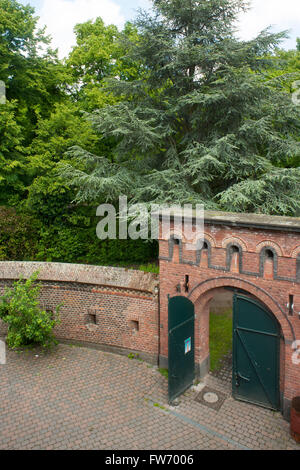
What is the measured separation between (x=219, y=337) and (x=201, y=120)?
821 centimetres

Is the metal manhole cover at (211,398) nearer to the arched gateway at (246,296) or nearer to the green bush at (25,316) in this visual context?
the arched gateway at (246,296)

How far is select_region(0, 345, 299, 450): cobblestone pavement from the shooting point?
26.4 feet

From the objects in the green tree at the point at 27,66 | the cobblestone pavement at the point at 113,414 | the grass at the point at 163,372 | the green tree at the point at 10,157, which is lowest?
the cobblestone pavement at the point at 113,414

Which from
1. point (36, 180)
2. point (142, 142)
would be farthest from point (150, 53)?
point (36, 180)


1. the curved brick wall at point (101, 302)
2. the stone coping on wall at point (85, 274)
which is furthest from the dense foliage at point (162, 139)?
the curved brick wall at point (101, 302)

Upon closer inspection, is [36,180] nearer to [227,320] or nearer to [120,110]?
[120,110]

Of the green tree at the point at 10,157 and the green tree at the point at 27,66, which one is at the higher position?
the green tree at the point at 27,66

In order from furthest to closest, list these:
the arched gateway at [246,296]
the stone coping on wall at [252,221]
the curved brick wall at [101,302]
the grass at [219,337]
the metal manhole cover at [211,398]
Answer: the grass at [219,337]
the curved brick wall at [101,302]
the metal manhole cover at [211,398]
the arched gateway at [246,296]
the stone coping on wall at [252,221]

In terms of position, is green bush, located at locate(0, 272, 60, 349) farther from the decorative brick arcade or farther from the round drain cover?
the round drain cover

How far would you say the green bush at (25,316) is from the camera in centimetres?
1065

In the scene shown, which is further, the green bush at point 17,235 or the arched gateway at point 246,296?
the green bush at point 17,235

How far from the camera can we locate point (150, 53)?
1358cm

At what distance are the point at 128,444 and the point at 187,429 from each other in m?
1.47

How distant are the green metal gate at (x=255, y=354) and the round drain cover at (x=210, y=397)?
598mm
